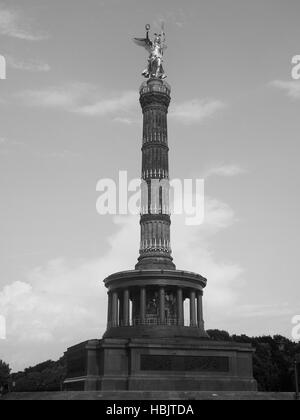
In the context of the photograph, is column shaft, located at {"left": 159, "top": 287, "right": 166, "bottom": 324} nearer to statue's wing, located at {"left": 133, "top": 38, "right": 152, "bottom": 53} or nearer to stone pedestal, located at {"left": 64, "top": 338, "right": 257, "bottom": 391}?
stone pedestal, located at {"left": 64, "top": 338, "right": 257, "bottom": 391}

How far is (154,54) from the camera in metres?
48.2

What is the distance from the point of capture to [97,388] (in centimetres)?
3550

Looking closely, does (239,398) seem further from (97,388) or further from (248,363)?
(97,388)

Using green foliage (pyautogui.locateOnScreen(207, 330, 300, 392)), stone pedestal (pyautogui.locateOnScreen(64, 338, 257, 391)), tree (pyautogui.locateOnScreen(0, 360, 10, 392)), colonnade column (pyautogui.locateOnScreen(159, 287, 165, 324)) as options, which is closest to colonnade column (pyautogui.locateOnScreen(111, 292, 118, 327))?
colonnade column (pyautogui.locateOnScreen(159, 287, 165, 324))

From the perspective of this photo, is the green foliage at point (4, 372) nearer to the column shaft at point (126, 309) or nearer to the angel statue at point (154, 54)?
the column shaft at point (126, 309)

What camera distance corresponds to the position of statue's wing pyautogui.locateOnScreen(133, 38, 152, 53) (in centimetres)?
4841

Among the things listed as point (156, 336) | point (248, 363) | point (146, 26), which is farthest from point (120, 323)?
point (146, 26)

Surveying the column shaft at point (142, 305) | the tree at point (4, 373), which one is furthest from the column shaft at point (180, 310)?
the tree at point (4, 373)

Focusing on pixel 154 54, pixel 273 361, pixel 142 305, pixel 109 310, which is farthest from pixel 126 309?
pixel 273 361

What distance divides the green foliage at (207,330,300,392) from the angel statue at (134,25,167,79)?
33.4 metres

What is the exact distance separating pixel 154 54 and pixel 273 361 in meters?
39.8

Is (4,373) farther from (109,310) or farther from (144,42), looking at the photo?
(144,42)

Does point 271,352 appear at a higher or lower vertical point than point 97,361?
higher
